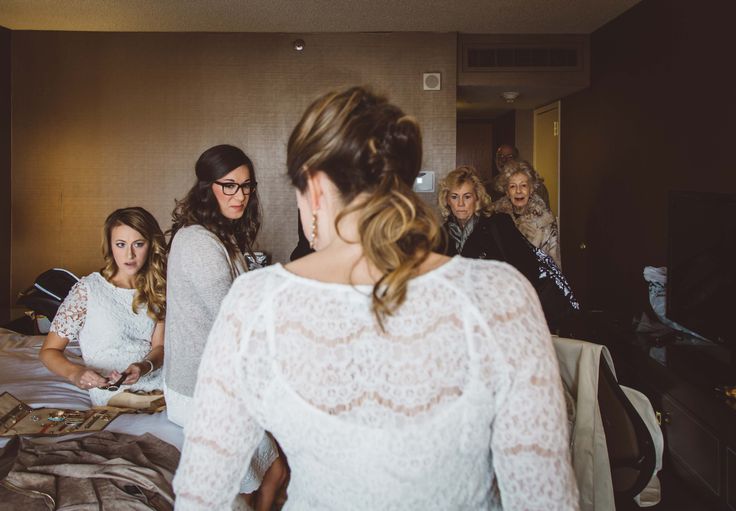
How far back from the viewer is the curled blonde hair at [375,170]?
2.64 feet

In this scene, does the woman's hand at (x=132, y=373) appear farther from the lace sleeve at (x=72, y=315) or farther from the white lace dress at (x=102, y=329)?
the lace sleeve at (x=72, y=315)

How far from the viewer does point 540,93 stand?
5.54 metres

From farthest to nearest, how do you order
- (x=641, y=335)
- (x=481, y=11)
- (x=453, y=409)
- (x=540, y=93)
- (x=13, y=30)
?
(x=540, y=93), (x=13, y=30), (x=481, y=11), (x=641, y=335), (x=453, y=409)

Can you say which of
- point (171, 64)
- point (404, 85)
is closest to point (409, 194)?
point (404, 85)

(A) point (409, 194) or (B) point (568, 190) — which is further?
(B) point (568, 190)

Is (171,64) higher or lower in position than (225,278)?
higher

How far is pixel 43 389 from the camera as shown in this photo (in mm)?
2535

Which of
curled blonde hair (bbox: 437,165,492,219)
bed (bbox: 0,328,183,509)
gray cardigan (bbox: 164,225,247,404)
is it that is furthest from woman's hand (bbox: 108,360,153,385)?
curled blonde hair (bbox: 437,165,492,219)

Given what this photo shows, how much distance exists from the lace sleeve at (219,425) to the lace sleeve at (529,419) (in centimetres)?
34

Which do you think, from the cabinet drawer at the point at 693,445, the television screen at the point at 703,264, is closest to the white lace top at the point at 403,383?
the cabinet drawer at the point at 693,445

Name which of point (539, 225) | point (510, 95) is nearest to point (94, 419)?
point (539, 225)

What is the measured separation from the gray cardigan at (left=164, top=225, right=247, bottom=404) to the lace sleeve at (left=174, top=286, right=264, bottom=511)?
0.82 metres

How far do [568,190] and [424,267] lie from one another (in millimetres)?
5113

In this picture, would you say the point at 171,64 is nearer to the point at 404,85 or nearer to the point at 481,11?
the point at 404,85
